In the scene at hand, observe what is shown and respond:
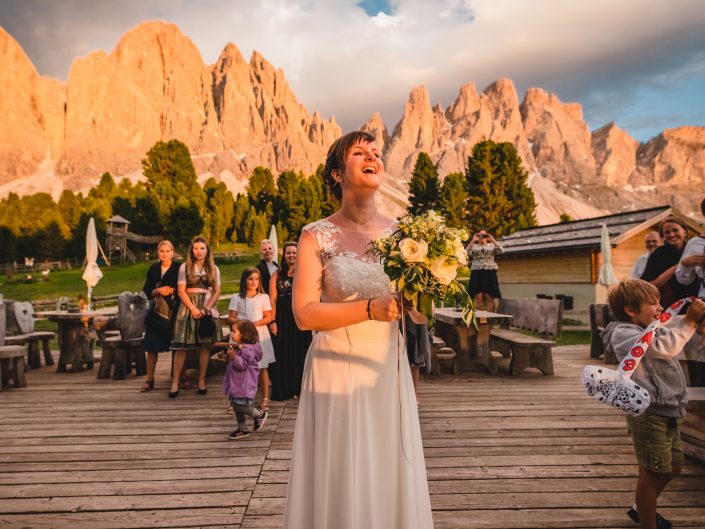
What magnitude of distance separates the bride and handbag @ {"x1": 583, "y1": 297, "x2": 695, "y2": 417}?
4.22ft

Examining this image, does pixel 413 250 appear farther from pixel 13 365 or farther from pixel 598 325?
pixel 598 325

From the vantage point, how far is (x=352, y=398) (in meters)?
2.22

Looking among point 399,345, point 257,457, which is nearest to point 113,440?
point 257,457

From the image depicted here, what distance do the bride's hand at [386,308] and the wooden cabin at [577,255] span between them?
61.1 feet

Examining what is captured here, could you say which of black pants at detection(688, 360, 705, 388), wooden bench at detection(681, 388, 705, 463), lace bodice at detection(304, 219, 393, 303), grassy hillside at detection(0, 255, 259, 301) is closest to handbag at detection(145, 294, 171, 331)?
lace bodice at detection(304, 219, 393, 303)

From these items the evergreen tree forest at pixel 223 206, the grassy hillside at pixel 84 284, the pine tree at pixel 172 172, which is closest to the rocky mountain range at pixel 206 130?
the evergreen tree forest at pixel 223 206

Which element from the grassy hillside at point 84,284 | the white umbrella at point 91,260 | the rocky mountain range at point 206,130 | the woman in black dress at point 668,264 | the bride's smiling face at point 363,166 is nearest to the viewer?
the bride's smiling face at point 363,166

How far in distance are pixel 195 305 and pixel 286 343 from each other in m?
1.54

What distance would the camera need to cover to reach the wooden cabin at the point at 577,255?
18.6 meters

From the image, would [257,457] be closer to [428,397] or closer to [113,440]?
[113,440]

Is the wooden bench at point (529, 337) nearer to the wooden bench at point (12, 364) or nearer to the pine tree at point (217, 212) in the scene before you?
the wooden bench at point (12, 364)

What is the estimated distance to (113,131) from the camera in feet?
454

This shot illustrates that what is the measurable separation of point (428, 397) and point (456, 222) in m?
43.1

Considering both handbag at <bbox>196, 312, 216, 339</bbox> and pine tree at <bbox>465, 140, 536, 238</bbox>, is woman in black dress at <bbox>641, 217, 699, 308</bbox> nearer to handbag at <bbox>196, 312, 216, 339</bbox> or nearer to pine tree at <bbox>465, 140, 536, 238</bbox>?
handbag at <bbox>196, 312, 216, 339</bbox>
